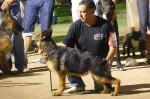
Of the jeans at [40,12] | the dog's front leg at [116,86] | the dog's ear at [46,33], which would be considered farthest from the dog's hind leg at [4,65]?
the dog's front leg at [116,86]

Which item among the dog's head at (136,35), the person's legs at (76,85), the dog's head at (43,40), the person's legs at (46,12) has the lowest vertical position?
the person's legs at (76,85)

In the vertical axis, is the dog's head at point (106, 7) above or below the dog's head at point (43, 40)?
above

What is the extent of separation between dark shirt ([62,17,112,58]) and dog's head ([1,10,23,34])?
194cm

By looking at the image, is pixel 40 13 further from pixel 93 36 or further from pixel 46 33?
pixel 93 36

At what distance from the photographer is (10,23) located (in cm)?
854

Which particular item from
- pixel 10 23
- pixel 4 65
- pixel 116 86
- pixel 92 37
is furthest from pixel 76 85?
pixel 10 23

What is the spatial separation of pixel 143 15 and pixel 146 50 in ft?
2.80

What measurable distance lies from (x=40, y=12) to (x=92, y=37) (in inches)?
98.9

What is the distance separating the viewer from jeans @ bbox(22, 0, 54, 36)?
353 inches

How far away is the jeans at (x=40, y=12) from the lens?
8.97 metres

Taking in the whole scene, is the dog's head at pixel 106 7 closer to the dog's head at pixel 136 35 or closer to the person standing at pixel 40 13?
the person standing at pixel 40 13

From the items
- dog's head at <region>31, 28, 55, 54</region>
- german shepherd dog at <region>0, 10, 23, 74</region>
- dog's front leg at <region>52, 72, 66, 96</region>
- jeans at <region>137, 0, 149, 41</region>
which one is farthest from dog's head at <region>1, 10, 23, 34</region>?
jeans at <region>137, 0, 149, 41</region>

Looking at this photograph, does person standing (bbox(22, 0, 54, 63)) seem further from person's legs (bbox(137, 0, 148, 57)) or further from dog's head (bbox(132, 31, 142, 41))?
dog's head (bbox(132, 31, 142, 41))

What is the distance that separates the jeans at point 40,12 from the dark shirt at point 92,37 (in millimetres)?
2159
